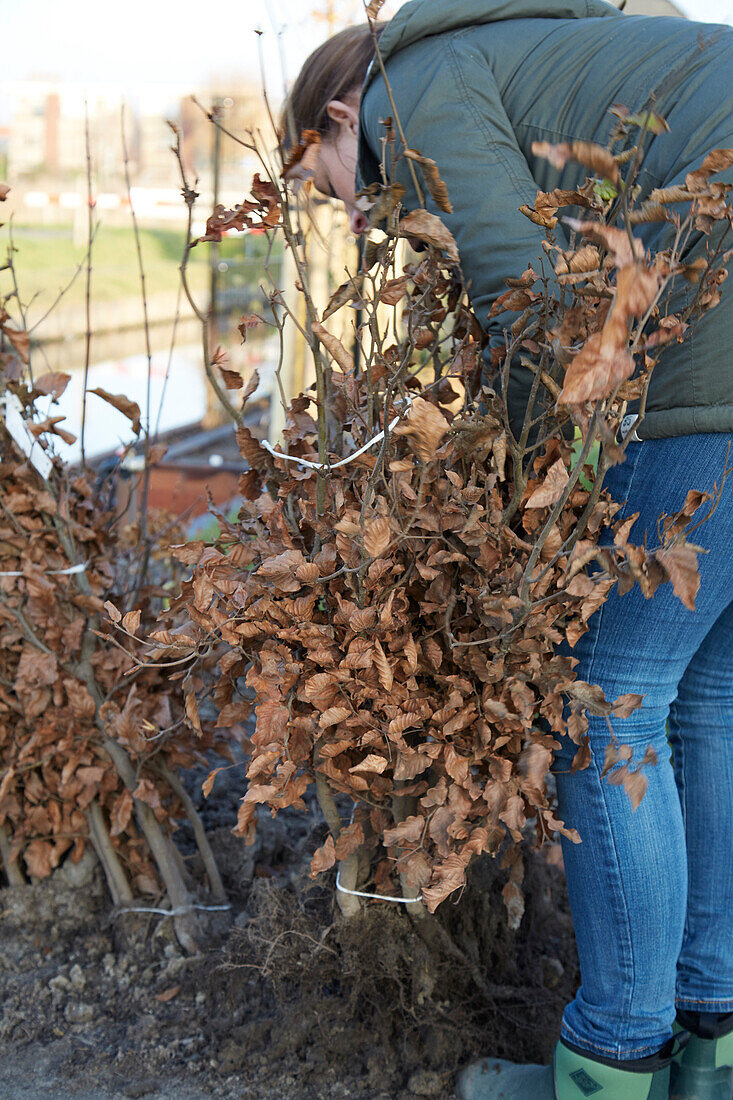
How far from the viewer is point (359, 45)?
155 cm

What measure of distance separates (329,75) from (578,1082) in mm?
1613

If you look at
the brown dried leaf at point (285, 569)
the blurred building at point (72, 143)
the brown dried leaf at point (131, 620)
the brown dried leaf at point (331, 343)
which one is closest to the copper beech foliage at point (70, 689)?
the brown dried leaf at point (131, 620)

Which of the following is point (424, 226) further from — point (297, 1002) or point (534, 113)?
point (297, 1002)

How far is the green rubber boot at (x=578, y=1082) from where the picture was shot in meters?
1.40

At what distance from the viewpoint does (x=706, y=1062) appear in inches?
59.1

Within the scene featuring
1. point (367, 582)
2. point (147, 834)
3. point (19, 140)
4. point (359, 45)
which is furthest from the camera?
point (19, 140)

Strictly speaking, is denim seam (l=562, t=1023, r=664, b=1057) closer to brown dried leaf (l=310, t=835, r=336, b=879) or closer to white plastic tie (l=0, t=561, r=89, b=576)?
brown dried leaf (l=310, t=835, r=336, b=879)

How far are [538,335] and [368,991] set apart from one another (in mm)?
1149

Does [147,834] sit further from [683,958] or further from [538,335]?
[538,335]

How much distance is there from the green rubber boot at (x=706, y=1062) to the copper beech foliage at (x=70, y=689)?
1042 millimetres

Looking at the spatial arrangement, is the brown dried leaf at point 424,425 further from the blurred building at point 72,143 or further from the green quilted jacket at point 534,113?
the blurred building at point 72,143

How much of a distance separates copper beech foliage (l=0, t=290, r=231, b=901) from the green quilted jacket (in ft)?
2.49

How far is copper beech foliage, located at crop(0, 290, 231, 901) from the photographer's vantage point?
184 centimetres

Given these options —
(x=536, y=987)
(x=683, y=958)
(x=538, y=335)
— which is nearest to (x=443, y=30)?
(x=538, y=335)
